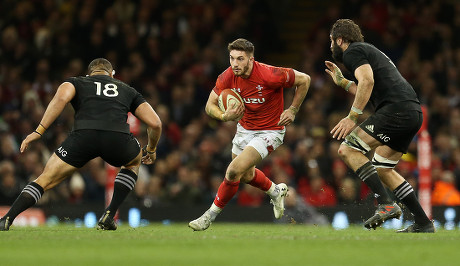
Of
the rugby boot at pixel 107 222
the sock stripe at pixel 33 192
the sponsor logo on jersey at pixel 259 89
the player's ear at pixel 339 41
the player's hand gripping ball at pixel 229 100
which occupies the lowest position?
the rugby boot at pixel 107 222

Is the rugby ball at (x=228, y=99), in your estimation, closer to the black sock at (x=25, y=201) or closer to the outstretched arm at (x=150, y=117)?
the outstretched arm at (x=150, y=117)

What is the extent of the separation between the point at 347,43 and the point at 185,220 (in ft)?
20.1

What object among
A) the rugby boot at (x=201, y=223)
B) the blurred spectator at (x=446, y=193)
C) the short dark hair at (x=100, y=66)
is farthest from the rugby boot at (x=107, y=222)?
the blurred spectator at (x=446, y=193)

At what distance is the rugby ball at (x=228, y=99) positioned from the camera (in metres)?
11.0

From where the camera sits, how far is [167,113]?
18.5 m

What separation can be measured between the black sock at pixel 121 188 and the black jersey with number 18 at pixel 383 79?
2.77m

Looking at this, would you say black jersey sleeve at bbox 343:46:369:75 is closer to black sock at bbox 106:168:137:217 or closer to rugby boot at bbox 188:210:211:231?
rugby boot at bbox 188:210:211:231

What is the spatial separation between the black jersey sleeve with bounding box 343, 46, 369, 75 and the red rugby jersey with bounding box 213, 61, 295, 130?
1143 millimetres

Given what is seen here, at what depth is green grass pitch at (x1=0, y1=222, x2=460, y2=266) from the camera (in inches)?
286

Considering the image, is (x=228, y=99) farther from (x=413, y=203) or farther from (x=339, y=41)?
(x=413, y=203)

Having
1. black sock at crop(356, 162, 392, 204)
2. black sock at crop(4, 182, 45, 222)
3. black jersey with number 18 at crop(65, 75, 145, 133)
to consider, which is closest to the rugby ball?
black jersey with number 18 at crop(65, 75, 145, 133)

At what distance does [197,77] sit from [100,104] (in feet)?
30.5

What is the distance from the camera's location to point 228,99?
11.0 m

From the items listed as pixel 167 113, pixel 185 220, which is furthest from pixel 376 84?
pixel 167 113
